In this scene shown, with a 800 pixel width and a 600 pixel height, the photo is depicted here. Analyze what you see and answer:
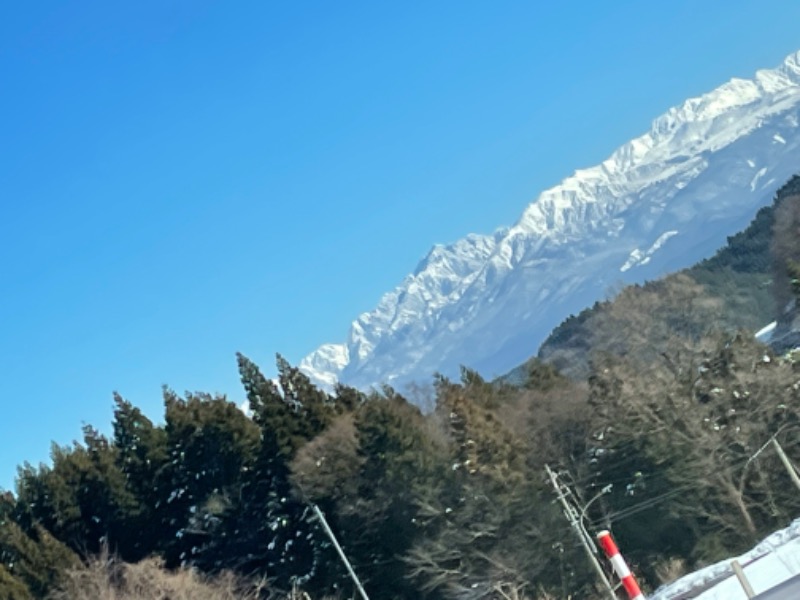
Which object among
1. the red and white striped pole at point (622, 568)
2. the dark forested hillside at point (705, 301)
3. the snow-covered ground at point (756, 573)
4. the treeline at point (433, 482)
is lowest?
the snow-covered ground at point (756, 573)

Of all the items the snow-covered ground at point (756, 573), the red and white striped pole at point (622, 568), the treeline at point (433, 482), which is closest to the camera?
the red and white striped pole at point (622, 568)

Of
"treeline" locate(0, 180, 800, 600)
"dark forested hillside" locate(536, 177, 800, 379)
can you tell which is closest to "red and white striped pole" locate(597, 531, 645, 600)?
"treeline" locate(0, 180, 800, 600)

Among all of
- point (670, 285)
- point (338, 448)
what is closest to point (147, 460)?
point (338, 448)

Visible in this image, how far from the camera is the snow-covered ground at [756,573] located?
18.9 m

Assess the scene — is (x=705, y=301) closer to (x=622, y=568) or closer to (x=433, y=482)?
(x=433, y=482)

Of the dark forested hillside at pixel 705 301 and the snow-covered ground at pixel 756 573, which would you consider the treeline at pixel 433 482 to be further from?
Answer: the dark forested hillside at pixel 705 301

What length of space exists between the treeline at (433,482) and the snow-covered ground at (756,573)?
9.05 m

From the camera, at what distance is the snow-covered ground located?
1889cm

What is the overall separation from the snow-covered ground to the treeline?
905 cm

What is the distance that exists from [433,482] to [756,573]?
24919mm

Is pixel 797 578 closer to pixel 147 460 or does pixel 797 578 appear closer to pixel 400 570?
pixel 400 570

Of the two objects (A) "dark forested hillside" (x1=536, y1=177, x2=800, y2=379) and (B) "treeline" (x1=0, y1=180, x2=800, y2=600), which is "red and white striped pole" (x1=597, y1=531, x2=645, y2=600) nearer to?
(B) "treeline" (x1=0, y1=180, x2=800, y2=600)

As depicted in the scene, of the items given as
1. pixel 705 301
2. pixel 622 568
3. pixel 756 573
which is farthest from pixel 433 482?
pixel 705 301

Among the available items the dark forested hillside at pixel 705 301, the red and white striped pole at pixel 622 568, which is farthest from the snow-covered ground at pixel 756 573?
the dark forested hillside at pixel 705 301
